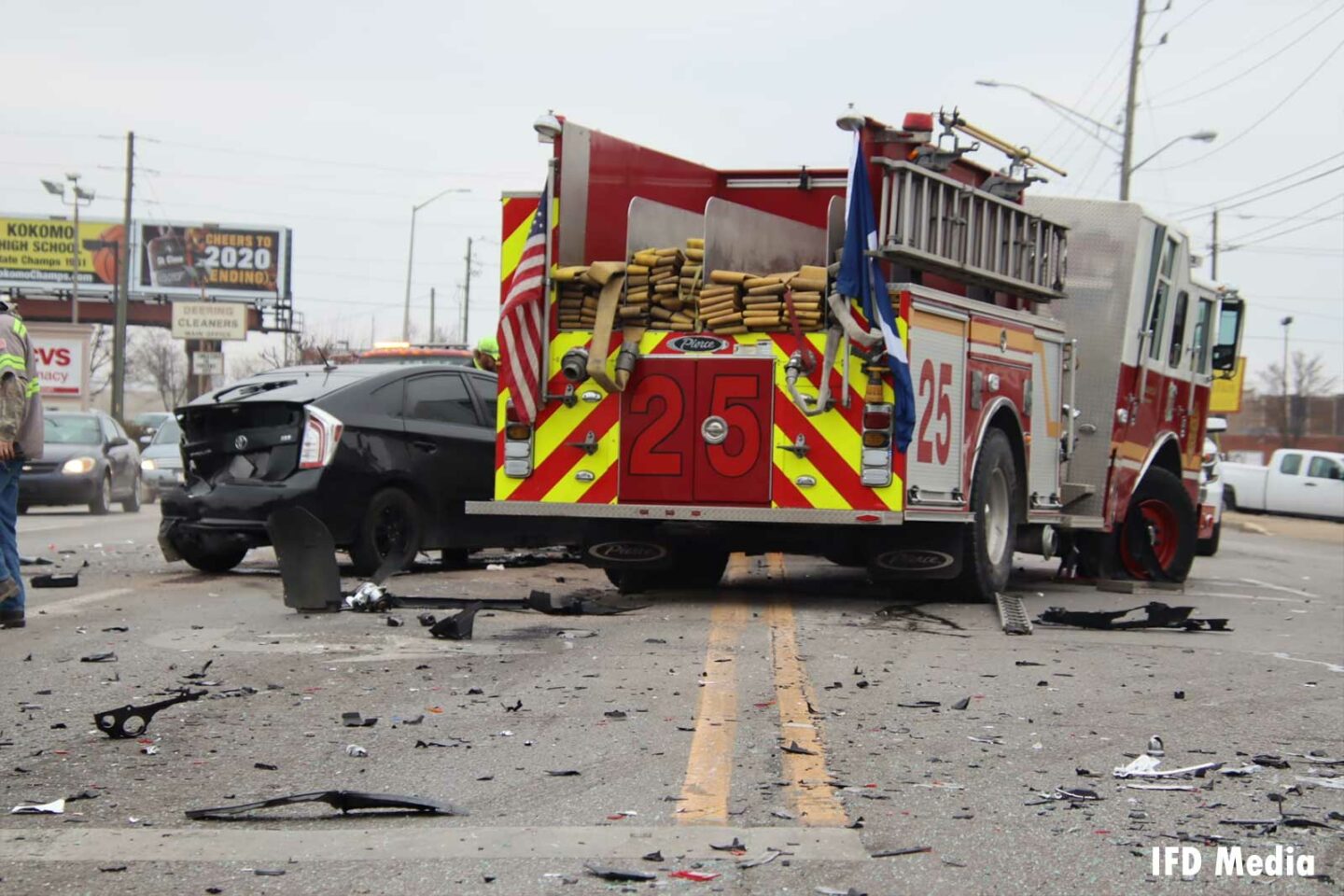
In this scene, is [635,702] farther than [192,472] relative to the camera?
No

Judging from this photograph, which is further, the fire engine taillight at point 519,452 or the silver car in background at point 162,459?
the silver car in background at point 162,459

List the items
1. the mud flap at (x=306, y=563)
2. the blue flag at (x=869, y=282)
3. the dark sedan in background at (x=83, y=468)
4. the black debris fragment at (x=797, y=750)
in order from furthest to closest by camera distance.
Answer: the dark sedan in background at (x=83, y=468) → the blue flag at (x=869, y=282) → the mud flap at (x=306, y=563) → the black debris fragment at (x=797, y=750)

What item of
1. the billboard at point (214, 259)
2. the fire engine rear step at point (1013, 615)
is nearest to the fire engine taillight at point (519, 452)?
the fire engine rear step at point (1013, 615)

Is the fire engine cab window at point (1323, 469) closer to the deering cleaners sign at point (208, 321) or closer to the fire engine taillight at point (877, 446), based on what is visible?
the fire engine taillight at point (877, 446)

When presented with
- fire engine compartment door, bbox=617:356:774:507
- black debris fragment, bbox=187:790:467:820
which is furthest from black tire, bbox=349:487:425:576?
black debris fragment, bbox=187:790:467:820

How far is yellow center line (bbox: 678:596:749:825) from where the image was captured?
15.9 ft

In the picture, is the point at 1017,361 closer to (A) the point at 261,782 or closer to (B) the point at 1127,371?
(B) the point at 1127,371

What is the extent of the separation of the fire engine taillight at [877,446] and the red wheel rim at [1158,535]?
5111mm

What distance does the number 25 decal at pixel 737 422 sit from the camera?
34.4 ft

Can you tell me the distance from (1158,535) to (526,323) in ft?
21.5

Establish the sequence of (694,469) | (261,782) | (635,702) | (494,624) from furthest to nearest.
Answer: (694,469)
(494,624)
(635,702)
(261,782)

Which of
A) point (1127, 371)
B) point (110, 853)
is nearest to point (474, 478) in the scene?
point (1127, 371)

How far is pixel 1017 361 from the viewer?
1195 centimetres

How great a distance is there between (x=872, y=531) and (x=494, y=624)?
2.78 meters
